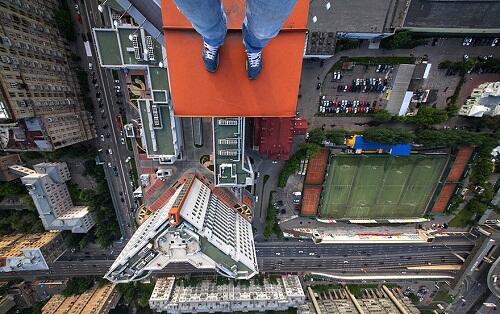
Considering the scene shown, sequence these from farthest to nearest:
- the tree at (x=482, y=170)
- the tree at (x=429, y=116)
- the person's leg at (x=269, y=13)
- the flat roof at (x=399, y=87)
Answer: the tree at (x=482, y=170) < the tree at (x=429, y=116) < the flat roof at (x=399, y=87) < the person's leg at (x=269, y=13)

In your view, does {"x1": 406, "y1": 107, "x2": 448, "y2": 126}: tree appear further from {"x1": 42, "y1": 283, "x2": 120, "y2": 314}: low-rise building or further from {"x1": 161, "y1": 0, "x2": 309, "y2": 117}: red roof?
{"x1": 42, "y1": 283, "x2": 120, "y2": 314}: low-rise building

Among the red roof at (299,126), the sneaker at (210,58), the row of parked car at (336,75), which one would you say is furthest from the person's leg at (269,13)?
the row of parked car at (336,75)

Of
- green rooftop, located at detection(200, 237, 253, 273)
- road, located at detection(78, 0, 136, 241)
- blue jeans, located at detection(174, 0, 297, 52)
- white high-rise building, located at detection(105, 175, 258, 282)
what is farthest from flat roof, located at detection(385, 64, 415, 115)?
road, located at detection(78, 0, 136, 241)

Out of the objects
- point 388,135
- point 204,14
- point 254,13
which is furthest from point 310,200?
point 204,14

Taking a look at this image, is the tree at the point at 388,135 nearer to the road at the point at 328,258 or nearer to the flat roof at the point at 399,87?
the flat roof at the point at 399,87

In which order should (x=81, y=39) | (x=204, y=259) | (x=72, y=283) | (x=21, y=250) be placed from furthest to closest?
(x=72, y=283) < (x=21, y=250) < (x=81, y=39) < (x=204, y=259)

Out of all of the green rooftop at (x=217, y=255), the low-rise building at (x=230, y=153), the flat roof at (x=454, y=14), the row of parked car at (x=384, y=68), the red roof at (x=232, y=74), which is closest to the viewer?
the red roof at (x=232, y=74)

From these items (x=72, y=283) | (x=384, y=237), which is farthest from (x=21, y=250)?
(x=384, y=237)

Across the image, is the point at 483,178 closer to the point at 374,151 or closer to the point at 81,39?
the point at 374,151
